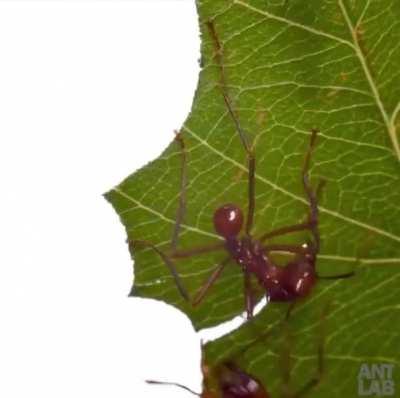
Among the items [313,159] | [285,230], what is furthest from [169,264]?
[313,159]

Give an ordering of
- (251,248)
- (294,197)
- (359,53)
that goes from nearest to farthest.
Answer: (359,53) → (294,197) → (251,248)

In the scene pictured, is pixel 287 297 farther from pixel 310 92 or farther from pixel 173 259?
pixel 310 92

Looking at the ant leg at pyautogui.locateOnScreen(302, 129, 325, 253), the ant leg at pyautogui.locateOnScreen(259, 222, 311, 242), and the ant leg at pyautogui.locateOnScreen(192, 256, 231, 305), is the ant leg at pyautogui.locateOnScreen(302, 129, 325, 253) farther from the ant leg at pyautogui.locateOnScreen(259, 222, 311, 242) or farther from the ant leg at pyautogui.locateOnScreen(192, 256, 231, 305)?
the ant leg at pyautogui.locateOnScreen(192, 256, 231, 305)

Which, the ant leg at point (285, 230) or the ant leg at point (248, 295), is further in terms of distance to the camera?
the ant leg at point (248, 295)

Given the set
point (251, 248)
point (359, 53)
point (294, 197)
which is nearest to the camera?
point (359, 53)

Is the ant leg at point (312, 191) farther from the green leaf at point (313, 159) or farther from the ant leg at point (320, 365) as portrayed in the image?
the ant leg at point (320, 365)

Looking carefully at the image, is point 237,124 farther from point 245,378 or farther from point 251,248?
point 245,378

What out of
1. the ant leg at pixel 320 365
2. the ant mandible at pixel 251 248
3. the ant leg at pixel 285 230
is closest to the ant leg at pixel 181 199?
the ant mandible at pixel 251 248

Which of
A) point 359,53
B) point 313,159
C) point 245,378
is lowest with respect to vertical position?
point 245,378
